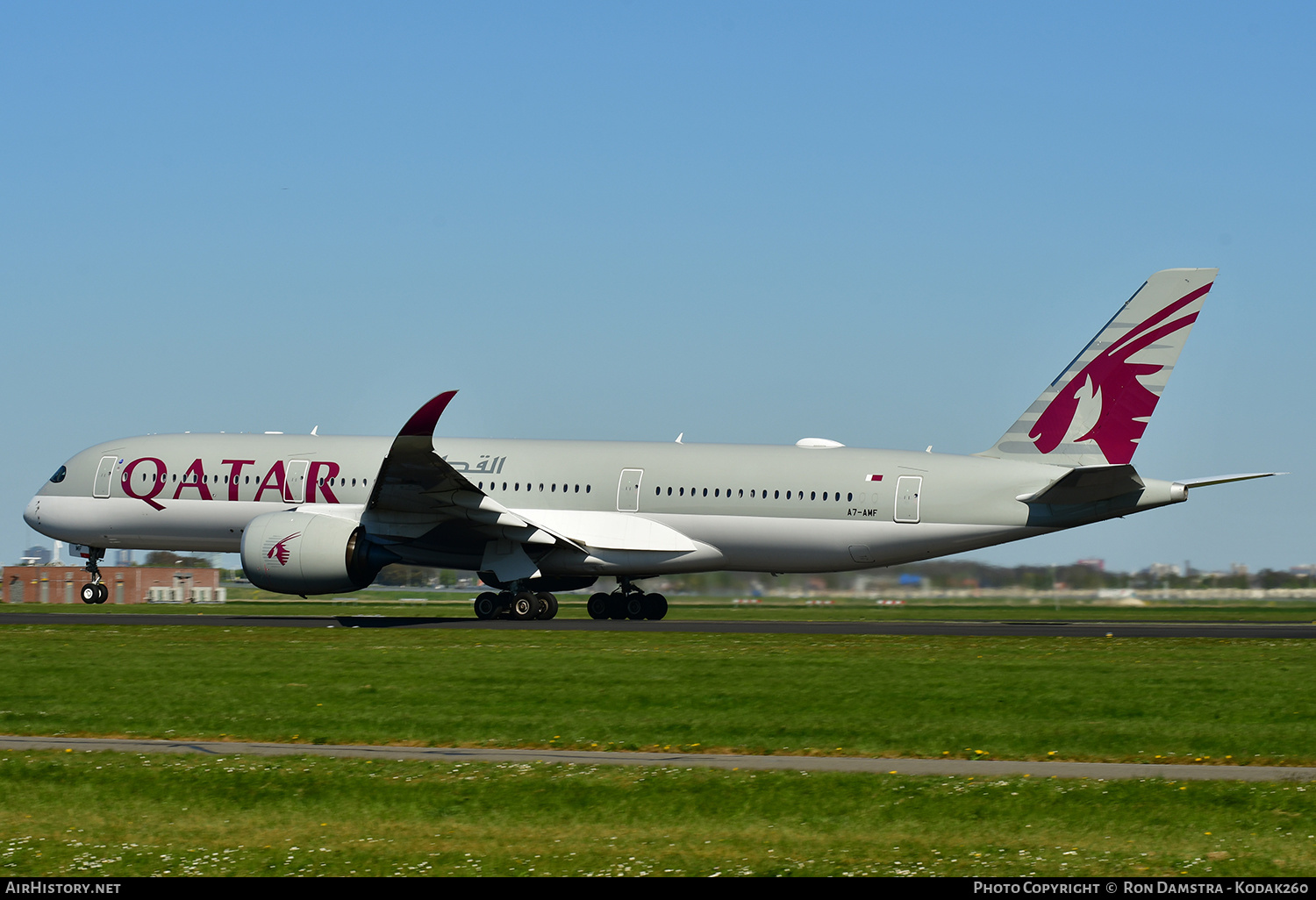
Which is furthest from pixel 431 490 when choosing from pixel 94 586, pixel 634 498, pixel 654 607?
pixel 94 586

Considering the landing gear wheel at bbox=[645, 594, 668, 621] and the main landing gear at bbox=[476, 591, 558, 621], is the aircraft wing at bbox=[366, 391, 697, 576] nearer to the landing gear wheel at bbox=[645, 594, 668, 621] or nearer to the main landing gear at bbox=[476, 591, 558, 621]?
the main landing gear at bbox=[476, 591, 558, 621]

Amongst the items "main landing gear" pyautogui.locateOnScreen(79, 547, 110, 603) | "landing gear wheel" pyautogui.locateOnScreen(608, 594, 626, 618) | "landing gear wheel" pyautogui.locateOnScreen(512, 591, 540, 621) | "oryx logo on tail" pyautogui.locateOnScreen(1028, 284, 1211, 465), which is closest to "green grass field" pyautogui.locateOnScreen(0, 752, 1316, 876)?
"landing gear wheel" pyautogui.locateOnScreen(512, 591, 540, 621)

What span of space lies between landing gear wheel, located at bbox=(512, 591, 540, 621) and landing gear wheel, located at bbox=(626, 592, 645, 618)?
11.4 ft

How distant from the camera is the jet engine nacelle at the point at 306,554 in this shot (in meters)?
37.1

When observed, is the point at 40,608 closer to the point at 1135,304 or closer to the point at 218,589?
the point at 218,589

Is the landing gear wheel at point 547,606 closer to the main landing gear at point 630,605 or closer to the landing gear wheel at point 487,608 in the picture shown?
the landing gear wheel at point 487,608

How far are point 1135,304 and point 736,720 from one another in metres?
24.4

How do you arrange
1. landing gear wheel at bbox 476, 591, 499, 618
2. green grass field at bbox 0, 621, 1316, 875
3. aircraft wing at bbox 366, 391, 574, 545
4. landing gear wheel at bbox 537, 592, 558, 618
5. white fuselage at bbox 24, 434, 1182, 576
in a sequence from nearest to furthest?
green grass field at bbox 0, 621, 1316, 875, aircraft wing at bbox 366, 391, 574, 545, white fuselage at bbox 24, 434, 1182, 576, landing gear wheel at bbox 537, 592, 558, 618, landing gear wheel at bbox 476, 591, 499, 618

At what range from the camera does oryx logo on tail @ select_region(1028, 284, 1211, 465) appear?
39.1 meters

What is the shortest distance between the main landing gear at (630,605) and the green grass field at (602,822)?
88.1 ft

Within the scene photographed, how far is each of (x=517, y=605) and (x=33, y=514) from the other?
17.0m

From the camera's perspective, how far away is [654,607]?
42.8 meters

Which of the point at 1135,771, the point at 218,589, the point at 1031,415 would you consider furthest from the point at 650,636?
the point at 218,589

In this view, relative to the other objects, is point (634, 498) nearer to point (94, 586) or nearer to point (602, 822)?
point (94, 586)
